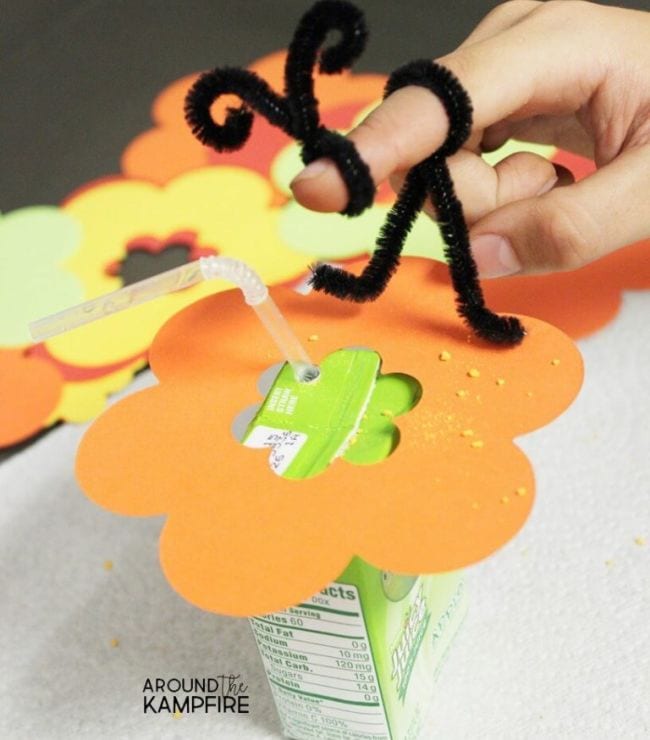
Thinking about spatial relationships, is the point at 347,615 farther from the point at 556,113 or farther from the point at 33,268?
the point at 33,268

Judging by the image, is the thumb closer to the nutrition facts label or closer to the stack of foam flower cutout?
the stack of foam flower cutout

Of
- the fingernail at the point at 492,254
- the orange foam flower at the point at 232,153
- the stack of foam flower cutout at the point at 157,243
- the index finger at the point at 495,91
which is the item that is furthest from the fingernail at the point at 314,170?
the orange foam flower at the point at 232,153

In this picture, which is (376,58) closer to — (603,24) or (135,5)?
(135,5)

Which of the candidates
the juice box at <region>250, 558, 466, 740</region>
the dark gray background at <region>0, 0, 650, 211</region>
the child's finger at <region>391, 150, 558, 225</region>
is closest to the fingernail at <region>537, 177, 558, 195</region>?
the child's finger at <region>391, 150, 558, 225</region>

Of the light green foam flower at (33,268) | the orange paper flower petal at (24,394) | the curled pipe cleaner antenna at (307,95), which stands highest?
the curled pipe cleaner antenna at (307,95)

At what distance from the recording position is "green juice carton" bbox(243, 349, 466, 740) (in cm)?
41

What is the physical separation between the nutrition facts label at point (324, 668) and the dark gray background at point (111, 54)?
0.61 meters

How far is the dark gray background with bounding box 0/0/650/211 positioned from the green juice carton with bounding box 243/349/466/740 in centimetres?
60

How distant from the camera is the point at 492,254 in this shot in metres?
0.49

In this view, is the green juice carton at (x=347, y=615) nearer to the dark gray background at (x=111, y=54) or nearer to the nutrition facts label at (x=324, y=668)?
the nutrition facts label at (x=324, y=668)

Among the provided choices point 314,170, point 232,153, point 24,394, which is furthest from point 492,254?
point 232,153

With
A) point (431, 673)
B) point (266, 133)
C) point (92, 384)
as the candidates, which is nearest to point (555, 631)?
point (431, 673)

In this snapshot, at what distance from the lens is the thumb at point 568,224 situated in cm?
48

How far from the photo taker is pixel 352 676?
0.46 metres
